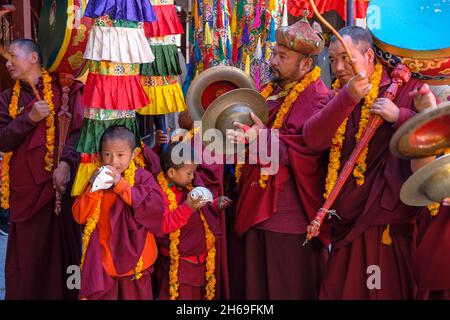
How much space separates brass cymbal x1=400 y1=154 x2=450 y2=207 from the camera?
2.96 metres

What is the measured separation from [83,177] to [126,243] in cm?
40

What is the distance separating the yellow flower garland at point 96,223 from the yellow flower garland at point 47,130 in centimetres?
82

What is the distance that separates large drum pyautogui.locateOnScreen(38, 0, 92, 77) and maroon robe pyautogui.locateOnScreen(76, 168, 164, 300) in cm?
92

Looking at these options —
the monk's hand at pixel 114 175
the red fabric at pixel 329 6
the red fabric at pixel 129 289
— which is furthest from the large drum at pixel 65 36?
the red fabric at pixel 329 6

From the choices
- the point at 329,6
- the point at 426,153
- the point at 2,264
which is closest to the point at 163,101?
the point at 426,153

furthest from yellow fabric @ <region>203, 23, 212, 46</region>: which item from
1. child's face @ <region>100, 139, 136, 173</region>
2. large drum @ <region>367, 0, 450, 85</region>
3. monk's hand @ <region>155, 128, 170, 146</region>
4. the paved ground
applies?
the paved ground

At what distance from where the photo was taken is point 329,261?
3.54 meters

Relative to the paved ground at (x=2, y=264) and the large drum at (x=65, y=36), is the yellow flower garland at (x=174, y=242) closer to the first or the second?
the large drum at (x=65, y=36)

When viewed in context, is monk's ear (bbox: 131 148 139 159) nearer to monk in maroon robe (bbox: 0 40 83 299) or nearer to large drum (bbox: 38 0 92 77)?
monk in maroon robe (bbox: 0 40 83 299)

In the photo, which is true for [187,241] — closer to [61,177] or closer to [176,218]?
[176,218]

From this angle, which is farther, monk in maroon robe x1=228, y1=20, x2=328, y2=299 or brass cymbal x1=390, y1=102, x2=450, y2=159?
monk in maroon robe x1=228, y1=20, x2=328, y2=299

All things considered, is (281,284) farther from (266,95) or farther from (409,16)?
(409,16)

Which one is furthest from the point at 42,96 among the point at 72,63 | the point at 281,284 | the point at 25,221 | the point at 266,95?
the point at 281,284

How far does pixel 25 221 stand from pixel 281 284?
1.65 m
